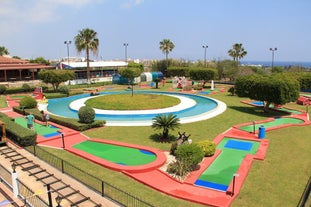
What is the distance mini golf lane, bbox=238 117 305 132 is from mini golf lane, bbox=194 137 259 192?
4182 millimetres

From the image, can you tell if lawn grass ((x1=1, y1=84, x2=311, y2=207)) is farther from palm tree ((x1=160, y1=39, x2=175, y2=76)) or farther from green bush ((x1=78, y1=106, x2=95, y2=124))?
palm tree ((x1=160, y1=39, x2=175, y2=76))

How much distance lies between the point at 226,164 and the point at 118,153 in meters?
7.14

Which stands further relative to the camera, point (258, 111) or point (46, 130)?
point (258, 111)

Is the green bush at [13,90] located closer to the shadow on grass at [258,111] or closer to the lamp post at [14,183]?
the shadow on grass at [258,111]

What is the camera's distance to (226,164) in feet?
52.7

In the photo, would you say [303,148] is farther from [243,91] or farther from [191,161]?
[243,91]

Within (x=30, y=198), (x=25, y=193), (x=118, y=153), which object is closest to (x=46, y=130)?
(x=118, y=153)

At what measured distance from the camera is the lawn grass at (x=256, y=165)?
12047mm

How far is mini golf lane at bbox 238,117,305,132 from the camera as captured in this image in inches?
944

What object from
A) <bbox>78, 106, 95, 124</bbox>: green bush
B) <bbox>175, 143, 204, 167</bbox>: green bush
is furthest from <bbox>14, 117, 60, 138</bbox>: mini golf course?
<bbox>175, 143, 204, 167</bbox>: green bush

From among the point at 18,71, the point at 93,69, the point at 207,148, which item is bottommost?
the point at 207,148

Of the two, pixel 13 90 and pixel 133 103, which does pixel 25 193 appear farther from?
pixel 13 90

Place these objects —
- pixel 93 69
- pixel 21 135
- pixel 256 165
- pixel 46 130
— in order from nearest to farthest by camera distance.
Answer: pixel 256 165 < pixel 21 135 < pixel 46 130 < pixel 93 69

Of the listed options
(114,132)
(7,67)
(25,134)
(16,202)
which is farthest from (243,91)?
(7,67)
